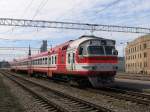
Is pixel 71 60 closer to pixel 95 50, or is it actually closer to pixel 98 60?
pixel 95 50

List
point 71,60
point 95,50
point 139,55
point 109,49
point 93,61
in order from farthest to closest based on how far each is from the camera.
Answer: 1. point 139,55
2. point 71,60
3. point 109,49
4. point 95,50
5. point 93,61

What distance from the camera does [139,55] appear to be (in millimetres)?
100875

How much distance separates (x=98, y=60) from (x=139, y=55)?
8209 centimetres

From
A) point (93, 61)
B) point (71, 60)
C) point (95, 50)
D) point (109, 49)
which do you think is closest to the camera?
point (93, 61)

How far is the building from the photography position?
93994mm

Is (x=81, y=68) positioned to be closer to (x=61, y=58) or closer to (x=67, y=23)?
(x=61, y=58)

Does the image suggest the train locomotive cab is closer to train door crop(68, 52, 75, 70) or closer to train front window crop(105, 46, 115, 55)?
train front window crop(105, 46, 115, 55)

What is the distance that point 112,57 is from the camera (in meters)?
21.2

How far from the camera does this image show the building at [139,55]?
94.0m

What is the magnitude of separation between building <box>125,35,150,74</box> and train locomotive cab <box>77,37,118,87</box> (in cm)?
6702

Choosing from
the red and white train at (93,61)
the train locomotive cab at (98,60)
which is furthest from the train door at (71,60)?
the train locomotive cab at (98,60)

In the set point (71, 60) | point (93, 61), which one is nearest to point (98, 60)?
point (93, 61)

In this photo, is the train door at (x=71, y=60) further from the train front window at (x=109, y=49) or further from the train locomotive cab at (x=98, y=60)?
the train front window at (x=109, y=49)

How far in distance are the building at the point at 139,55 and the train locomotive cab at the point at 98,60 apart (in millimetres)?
67015
